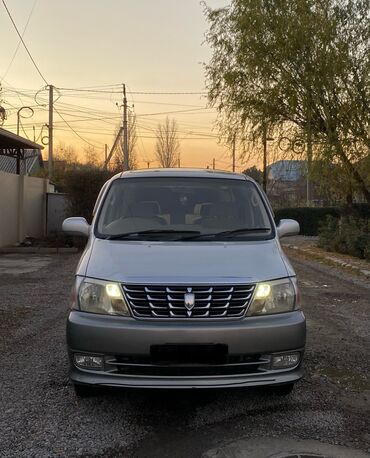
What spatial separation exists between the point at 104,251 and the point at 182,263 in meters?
0.73

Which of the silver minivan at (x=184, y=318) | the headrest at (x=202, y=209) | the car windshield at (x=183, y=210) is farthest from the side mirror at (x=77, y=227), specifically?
the headrest at (x=202, y=209)

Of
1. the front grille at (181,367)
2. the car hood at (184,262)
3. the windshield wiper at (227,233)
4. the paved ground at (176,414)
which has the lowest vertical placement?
the paved ground at (176,414)

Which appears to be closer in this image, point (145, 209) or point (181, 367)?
point (181, 367)

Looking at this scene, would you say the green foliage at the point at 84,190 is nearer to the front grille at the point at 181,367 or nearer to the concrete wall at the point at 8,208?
the concrete wall at the point at 8,208

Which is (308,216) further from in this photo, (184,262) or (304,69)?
(184,262)

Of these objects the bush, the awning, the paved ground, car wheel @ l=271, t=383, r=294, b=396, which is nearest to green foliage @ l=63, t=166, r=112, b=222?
the awning

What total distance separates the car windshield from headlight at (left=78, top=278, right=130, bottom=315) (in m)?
0.76

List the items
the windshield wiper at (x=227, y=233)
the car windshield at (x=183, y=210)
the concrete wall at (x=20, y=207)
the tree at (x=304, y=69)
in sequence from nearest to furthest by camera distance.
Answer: the windshield wiper at (x=227, y=233) → the car windshield at (x=183, y=210) → the tree at (x=304, y=69) → the concrete wall at (x=20, y=207)

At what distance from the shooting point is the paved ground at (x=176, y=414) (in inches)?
150

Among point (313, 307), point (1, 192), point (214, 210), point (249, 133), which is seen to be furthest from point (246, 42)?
point (214, 210)

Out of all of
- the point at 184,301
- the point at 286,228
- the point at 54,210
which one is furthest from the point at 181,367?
the point at 54,210

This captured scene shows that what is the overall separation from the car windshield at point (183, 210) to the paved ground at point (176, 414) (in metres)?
1.40

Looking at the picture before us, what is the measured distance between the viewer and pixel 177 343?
3.91m

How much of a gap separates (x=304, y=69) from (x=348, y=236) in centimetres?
532
